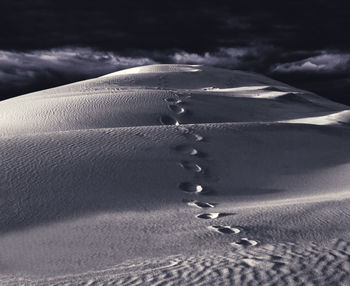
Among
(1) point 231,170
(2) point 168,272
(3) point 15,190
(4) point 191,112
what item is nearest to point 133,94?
(4) point 191,112

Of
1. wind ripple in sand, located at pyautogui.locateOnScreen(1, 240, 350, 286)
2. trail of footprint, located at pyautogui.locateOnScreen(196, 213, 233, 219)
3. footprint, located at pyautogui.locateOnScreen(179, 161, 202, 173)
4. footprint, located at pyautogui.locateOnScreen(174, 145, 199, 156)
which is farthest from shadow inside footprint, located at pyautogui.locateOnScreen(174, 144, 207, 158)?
wind ripple in sand, located at pyautogui.locateOnScreen(1, 240, 350, 286)

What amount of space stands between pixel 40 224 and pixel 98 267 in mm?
1563

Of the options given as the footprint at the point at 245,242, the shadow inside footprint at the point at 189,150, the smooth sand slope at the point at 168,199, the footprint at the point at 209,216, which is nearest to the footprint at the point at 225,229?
the smooth sand slope at the point at 168,199

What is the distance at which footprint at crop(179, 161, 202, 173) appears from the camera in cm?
708

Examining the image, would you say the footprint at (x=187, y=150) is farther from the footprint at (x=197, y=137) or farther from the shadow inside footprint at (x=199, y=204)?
the shadow inside footprint at (x=199, y=204)

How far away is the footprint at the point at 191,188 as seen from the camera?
6.24m

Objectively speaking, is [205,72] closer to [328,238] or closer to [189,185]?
[189,185]

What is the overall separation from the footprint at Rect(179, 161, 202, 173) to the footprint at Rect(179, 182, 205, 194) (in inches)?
22.8

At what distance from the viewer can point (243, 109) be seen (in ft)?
42.1

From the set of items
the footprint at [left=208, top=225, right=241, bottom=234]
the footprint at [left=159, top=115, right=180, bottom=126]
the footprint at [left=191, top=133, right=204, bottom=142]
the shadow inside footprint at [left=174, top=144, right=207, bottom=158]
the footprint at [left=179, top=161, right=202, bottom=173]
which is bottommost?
the footprint at [left=208, top=225, right=241, bottom=234]

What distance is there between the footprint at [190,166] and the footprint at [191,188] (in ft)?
1.90

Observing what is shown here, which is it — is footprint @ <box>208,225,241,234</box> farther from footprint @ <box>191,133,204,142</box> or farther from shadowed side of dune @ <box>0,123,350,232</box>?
footprint @ <box>191,133,204,142</box>

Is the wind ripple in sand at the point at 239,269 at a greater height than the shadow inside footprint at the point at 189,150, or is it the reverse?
the shadow inside footprint at the point at 189,150

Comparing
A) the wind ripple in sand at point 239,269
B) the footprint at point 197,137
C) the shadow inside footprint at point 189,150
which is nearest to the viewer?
the wind ripple in sand at point 239,269
